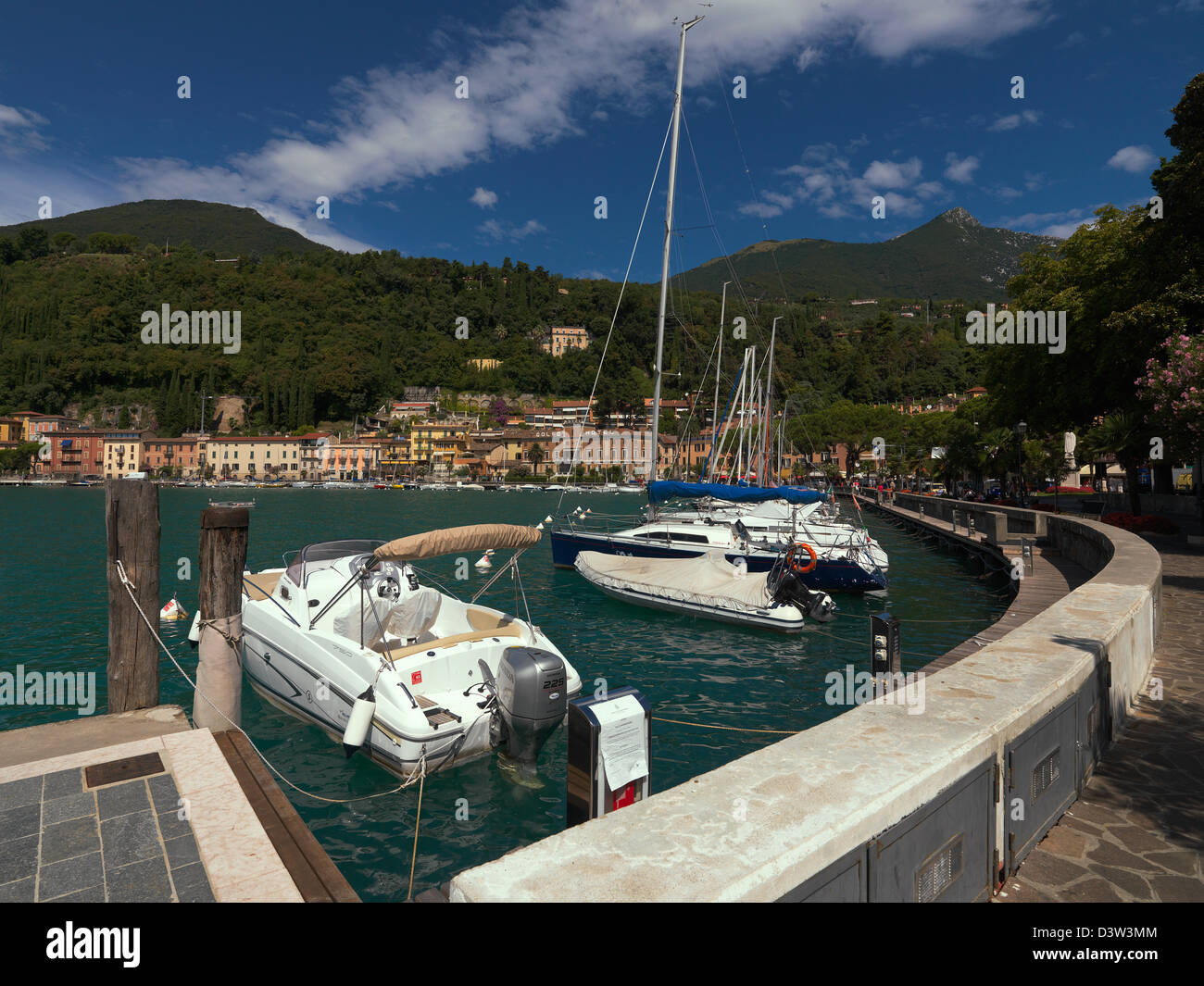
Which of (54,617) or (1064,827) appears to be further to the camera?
(54,617)

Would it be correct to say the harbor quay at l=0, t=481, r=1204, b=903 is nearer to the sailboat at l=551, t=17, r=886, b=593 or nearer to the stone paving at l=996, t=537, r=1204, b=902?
the stone paving at l=996, t=537, r=1204, b=902

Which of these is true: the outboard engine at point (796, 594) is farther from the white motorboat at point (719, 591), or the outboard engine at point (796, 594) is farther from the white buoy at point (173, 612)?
the white buoy at point (173, 612)

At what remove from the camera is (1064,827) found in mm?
4066

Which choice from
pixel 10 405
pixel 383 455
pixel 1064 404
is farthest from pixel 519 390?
pixel 1064 404

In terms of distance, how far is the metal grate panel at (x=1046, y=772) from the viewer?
3736 millimetres

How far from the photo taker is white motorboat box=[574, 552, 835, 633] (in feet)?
52.5

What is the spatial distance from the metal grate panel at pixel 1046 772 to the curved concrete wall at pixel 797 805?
0.27m

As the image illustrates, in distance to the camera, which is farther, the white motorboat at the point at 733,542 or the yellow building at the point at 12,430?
the yellow building at the point at 12,430

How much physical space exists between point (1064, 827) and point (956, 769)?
1716mm

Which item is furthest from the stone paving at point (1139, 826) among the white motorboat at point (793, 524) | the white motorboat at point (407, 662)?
the white motorboat at point (793, 524)

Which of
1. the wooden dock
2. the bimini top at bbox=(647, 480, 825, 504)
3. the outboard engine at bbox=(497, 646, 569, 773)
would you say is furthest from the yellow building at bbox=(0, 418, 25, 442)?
the outboard engine at bbox=(497, 646, 569, 773)
